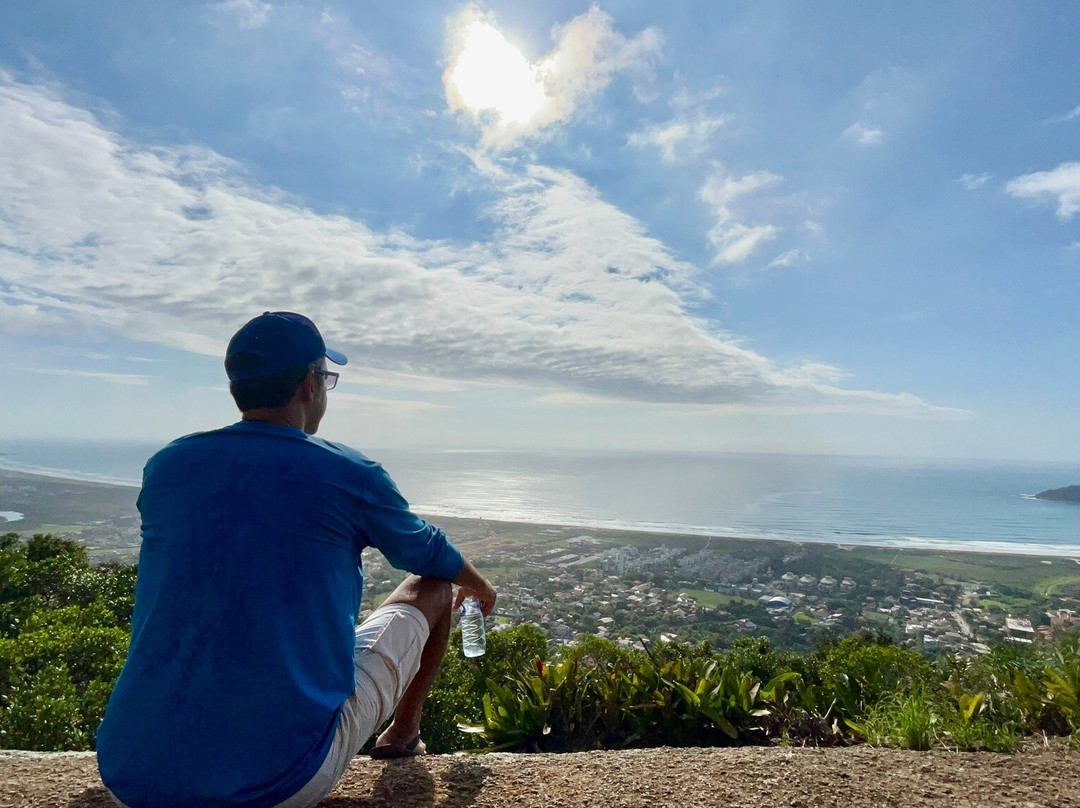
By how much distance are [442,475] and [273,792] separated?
37499 millimetres

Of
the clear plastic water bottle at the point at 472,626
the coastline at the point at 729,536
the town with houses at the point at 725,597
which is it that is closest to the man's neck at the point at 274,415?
the clear plastic water bottle at the point at 472,626

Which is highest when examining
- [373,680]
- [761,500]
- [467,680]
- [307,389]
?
[307,389]

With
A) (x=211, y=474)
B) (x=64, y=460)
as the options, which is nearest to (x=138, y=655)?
(x=211, y=474)

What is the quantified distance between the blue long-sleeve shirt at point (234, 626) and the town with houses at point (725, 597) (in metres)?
5.21

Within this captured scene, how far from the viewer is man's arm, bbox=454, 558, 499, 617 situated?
8.00ft

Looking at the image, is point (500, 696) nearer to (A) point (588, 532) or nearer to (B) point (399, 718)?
(B) point (399, 718)

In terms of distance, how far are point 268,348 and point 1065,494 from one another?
3461 centimetres

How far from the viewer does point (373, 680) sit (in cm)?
220

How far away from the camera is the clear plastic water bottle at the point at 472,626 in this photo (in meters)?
2.92

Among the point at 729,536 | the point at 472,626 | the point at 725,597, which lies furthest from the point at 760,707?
the point at 729,536

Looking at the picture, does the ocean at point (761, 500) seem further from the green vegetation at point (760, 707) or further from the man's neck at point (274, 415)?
the man's neck at point (274, 415)

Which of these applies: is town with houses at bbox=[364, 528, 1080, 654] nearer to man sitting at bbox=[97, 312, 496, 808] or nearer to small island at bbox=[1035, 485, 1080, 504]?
man sitting at bbox=[97, 312, 496, 808]

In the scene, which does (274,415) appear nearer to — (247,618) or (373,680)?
(247,618)

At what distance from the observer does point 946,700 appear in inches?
144
